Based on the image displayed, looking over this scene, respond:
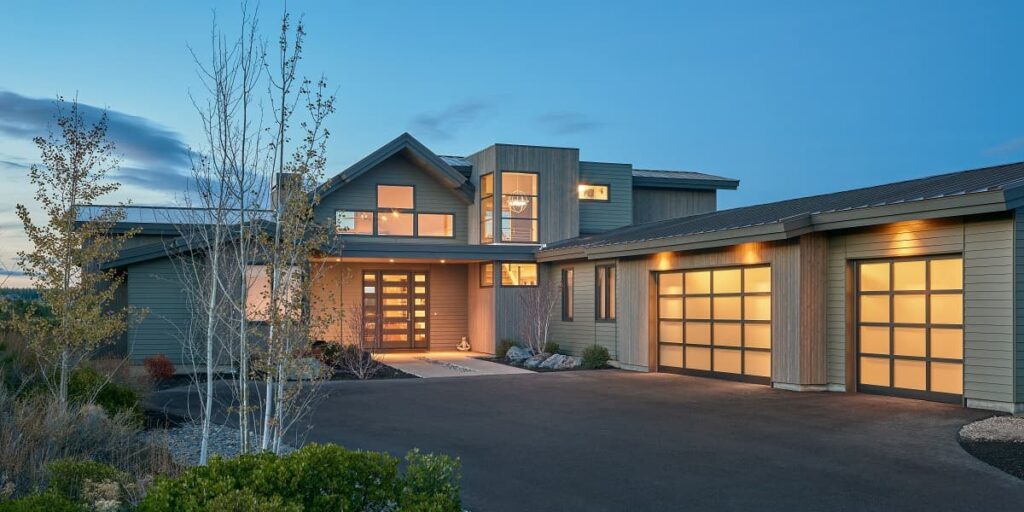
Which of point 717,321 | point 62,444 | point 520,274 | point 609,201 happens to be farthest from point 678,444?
point 609,201

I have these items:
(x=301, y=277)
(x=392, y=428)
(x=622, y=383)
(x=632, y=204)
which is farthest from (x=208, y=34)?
(x=632, y=204)

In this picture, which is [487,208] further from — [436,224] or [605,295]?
[605,295]

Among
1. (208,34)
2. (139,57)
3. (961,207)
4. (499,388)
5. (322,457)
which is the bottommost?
(499,388)

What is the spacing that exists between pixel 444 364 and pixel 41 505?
1536 centimetres

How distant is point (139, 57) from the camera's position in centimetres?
1259

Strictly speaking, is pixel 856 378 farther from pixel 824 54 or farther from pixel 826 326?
pixel 824 54

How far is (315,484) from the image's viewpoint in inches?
199

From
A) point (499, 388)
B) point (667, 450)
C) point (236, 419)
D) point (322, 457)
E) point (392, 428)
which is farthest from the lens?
point (499, 388)

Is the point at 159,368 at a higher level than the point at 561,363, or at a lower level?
higher

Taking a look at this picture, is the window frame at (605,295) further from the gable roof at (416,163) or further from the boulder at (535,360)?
the gable roof at (416,163)

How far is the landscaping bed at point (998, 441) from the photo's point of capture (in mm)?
8141

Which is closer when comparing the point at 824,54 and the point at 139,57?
the point at 139,57

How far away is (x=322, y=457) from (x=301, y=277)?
7.96ft

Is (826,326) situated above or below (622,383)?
above
